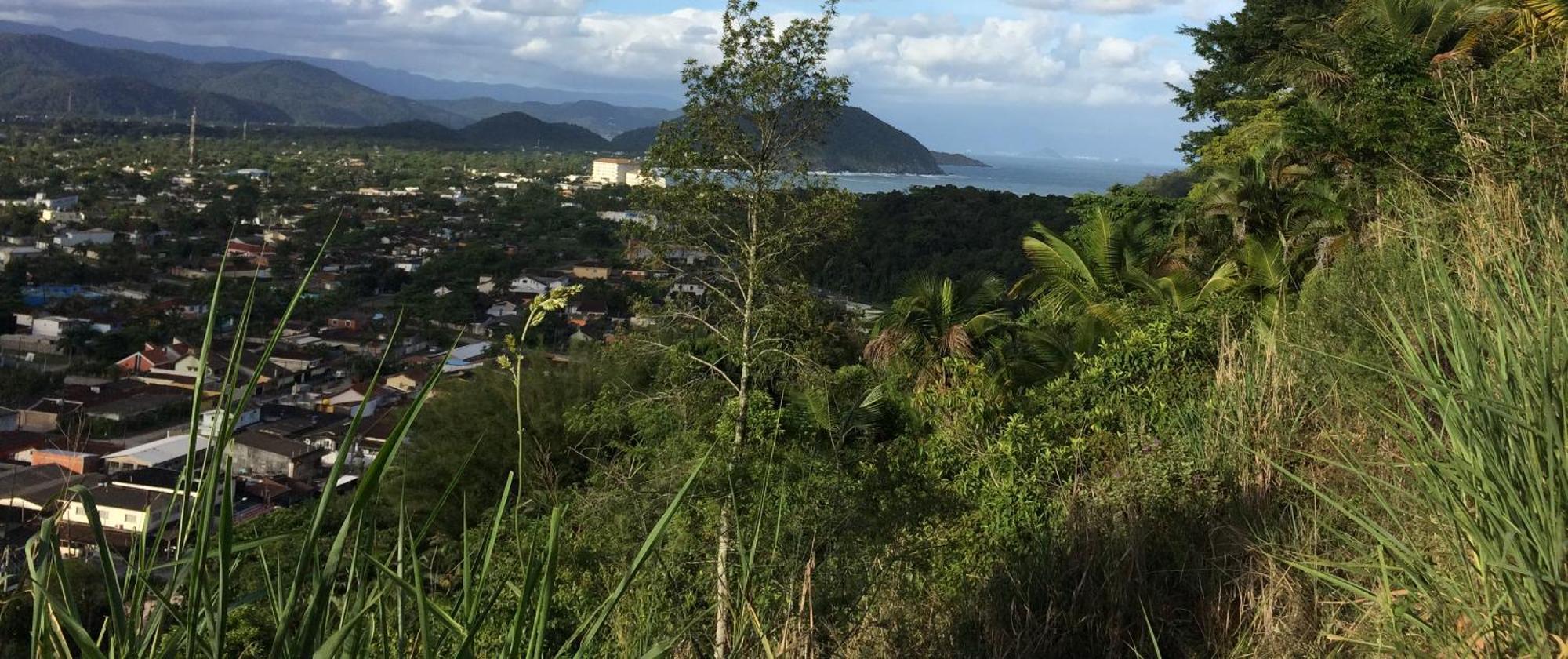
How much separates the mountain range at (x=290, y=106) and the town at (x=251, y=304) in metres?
18.5

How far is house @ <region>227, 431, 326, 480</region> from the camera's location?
14.4 m

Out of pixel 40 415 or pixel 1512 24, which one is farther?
pixel 40 415

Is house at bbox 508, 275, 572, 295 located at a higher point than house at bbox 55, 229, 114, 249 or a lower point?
higher

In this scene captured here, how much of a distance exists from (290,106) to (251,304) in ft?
552

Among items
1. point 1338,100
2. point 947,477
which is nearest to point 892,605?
point 947,477

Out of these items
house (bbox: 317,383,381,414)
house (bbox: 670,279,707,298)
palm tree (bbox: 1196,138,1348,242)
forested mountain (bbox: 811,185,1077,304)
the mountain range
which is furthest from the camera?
the mountain range

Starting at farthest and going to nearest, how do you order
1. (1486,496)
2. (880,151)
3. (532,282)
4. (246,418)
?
1. (880,151)
2. (532,282)
3. (246,418)
4. (1486,496)

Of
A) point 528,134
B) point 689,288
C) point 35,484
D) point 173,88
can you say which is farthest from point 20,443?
point 173,88

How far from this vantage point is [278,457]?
15.1m

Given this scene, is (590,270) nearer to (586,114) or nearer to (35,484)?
(35,484)

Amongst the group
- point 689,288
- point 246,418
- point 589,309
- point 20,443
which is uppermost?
point 689,288

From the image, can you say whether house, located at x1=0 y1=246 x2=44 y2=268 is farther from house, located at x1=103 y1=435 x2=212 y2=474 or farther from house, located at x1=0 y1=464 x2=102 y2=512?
house, located at x1=0 y1=464 x2=102 y2=512

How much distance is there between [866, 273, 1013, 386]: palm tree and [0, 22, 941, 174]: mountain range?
4000cm

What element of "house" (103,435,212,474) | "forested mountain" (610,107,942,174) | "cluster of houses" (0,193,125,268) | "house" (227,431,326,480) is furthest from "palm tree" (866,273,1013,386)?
"forested mountain" (610,107,942,174)
